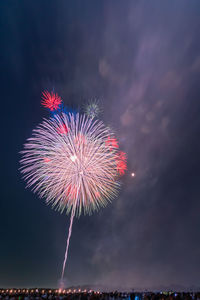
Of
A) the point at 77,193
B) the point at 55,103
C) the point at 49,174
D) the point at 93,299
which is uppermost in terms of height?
the point at 55,103

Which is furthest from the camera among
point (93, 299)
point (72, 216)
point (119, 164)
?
point (119, 164)

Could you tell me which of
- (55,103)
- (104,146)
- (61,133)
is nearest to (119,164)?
(104,146)

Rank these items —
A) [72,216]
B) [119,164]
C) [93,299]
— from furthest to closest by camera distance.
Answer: [119,164] → [72,216] → [93,299]

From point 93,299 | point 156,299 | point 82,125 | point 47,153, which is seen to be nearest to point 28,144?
point 47,153

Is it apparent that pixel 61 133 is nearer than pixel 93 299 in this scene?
No

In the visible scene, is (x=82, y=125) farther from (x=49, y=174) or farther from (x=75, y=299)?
(x=75, y=299)

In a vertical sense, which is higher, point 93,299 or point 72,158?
point 72,158

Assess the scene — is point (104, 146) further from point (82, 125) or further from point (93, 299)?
point (93, 299)

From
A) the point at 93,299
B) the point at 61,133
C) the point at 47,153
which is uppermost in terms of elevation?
the point at 61,133

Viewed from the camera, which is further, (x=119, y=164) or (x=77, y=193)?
(x=119, y=164)
